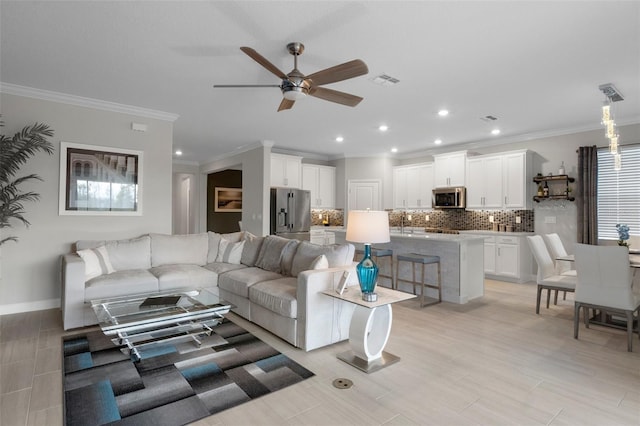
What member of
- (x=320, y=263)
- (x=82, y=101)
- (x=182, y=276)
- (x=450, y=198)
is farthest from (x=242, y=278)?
(x=450, y=198)

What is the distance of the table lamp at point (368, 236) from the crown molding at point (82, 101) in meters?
3.63

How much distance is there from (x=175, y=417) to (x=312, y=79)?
2.58m

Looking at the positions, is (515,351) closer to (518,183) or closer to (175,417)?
(175,417)

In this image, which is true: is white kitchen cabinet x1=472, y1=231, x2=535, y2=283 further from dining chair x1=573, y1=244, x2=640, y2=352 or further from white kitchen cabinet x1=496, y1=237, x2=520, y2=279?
dining chair x1=573, y1=244, x2=640, y2=352

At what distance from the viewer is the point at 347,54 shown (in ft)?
10.4

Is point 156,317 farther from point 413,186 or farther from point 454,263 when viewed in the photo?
point 413,186

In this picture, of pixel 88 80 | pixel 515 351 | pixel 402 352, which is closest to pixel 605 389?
pixel 515 351

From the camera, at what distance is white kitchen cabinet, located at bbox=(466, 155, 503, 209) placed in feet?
21.4

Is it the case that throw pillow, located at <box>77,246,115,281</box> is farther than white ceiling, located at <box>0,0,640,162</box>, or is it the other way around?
throw pillow, located at <box>77,246,115,281</box>

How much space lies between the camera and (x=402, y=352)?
3061mm

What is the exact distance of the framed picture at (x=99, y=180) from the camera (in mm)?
4398

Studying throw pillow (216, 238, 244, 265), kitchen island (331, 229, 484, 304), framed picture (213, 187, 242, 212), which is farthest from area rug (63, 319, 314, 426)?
framed picture (213, 187, 242, 212)

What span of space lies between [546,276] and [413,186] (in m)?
4.05

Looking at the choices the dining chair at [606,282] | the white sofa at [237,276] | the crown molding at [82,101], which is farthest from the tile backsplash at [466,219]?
the crown molding at [82,101]
